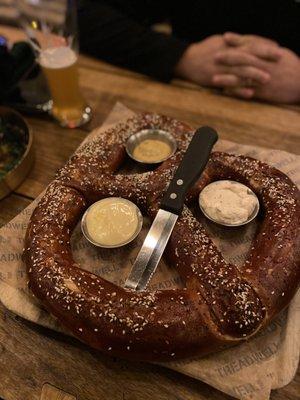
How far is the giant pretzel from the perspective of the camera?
0.89 metres

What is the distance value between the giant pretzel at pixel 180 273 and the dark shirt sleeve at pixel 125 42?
645 mm

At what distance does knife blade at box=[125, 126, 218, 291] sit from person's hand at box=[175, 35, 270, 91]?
1.66 ft

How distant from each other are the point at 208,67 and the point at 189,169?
695 mm

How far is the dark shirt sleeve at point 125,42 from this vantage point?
167 cm

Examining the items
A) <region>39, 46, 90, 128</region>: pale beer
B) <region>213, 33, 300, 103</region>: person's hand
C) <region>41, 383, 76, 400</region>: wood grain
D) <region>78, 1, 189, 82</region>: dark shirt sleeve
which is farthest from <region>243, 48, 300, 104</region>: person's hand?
<region>41, 383, 76, 400</region>: wood grain

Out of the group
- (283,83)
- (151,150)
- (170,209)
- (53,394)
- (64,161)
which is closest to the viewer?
(53,394)

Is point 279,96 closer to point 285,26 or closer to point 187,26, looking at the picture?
point 285,26

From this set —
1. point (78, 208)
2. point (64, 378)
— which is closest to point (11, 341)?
point (64, 378)

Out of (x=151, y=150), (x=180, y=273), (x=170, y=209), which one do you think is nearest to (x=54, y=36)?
(x=151, y=150)

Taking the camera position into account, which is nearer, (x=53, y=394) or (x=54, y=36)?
(x=53, y=394)


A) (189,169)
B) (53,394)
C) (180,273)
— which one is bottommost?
(53,394)

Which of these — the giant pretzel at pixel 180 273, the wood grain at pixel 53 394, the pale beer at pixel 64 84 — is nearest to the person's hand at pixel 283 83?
the giant pretzel at pixel 180 273

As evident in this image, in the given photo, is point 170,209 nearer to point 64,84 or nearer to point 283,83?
point 64,84

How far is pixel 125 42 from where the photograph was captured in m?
1.71
